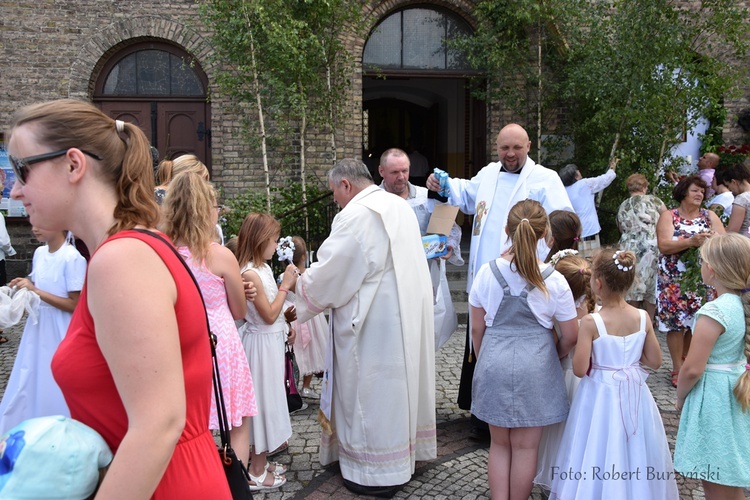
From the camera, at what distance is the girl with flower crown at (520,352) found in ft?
11.2

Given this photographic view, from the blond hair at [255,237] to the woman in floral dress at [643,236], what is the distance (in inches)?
191

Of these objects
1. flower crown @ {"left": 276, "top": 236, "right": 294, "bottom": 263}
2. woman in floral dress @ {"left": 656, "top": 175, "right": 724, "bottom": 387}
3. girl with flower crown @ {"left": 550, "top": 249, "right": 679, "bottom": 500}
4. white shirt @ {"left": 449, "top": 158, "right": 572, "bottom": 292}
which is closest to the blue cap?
girl with flower crown @ {"left": 550, "top": 249, "right": 679, "bottom": 500}

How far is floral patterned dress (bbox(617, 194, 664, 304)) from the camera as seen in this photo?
24.6 feet

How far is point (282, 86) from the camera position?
912cm

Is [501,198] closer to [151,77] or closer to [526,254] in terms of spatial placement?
[526,254]

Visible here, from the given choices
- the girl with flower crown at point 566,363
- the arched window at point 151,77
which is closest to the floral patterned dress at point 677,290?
the girl with flower crown at point 566,363

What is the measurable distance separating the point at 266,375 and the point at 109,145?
2919 mm

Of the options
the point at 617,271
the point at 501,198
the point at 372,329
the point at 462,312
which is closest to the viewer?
the point at 617,271

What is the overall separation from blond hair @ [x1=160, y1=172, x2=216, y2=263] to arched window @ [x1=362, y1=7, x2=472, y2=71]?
7976mm

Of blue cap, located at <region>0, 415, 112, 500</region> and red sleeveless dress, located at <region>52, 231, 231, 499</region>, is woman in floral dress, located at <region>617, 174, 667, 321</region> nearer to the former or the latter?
red sleeveless dress, located at <region>52, 231, 231, 499</region>

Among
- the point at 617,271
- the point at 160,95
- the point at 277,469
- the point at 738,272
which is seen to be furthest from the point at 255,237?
the point at 160,95

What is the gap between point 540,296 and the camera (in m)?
3.46

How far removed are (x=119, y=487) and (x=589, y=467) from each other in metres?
2.61

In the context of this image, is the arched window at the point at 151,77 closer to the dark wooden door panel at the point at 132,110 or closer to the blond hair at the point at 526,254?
the dark wooden door panel at the point at 132,110
